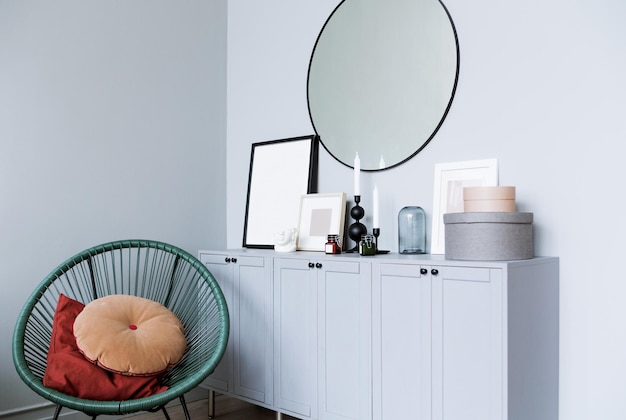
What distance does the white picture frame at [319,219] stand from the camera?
8.67ft

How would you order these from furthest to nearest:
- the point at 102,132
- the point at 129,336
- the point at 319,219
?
the point at 102,132
the point at 319,219
the point at 129,336

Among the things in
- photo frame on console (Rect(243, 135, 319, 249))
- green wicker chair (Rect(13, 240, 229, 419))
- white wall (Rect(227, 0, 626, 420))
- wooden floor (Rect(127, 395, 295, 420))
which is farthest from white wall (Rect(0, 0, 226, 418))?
white wall (Rect(227, 0, 626, 420))

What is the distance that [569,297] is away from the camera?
6.56 feet

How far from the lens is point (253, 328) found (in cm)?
259

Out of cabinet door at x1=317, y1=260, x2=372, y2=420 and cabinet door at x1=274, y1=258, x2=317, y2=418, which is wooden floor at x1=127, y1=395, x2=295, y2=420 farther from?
cabinet door at x1=317, y1=260, x2=372, y2=420

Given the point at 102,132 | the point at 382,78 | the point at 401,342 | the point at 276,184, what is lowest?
the point at 401,342

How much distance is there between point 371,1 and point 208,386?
1999 mm

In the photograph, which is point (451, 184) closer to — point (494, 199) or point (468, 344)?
point (494, 199)

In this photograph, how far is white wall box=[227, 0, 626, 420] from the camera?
6.27 feet

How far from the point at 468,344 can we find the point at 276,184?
4.90ft

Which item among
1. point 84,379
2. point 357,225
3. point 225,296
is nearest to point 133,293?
point 225,296

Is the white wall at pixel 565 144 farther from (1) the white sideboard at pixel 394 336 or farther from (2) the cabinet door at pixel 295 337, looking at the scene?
(2) the cabinet door at pixel 295 337

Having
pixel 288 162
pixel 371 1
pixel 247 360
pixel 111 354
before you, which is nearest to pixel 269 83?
pixel 288 162

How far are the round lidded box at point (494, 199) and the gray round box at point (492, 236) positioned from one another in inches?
2.9
